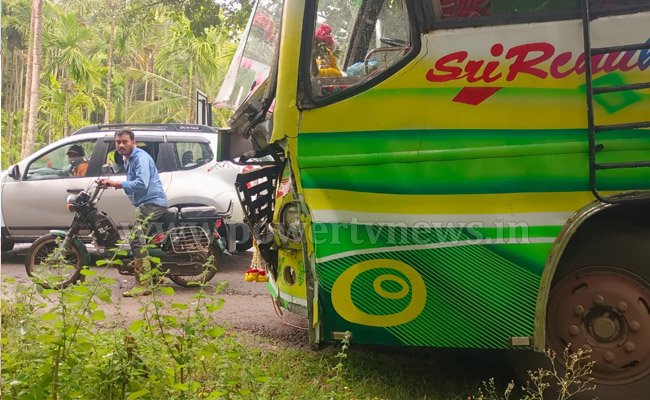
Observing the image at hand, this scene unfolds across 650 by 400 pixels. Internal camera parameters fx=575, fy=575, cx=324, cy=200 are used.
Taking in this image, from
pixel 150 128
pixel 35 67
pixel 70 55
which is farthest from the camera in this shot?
pixel 70 55

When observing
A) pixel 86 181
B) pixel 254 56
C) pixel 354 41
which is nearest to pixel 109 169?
pixel 86 181

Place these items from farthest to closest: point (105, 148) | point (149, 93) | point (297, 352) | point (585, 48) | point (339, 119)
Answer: point (149, 93)
point (105, 148)
point (297, 352)
point (339, 119)
point (585, 48)

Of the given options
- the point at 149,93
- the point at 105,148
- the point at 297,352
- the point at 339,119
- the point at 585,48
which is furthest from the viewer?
the point at 149,93

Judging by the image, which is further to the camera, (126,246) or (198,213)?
(198,213)

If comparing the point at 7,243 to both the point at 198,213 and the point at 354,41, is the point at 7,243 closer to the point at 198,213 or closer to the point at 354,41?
the point at 198,213

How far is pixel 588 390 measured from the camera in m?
3.00

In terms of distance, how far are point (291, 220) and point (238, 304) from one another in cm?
275

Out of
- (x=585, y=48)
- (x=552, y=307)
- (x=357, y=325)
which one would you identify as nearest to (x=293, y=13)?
(x=585, y=48)

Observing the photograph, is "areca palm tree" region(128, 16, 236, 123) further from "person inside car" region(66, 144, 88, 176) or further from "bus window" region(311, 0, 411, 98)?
"bus window" region(311, 0, 411, 98)

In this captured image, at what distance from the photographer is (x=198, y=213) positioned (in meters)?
6.71

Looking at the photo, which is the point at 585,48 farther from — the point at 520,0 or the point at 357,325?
the point at 357,325

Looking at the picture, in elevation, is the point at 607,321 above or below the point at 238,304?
above

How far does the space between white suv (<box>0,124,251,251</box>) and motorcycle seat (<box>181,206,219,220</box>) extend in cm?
82

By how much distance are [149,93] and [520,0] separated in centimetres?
2640
